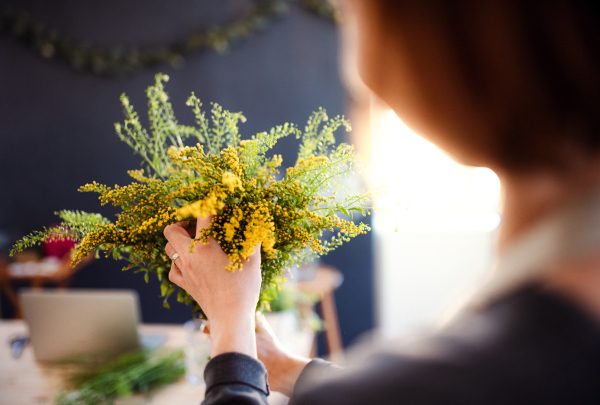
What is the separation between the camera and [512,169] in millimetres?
356

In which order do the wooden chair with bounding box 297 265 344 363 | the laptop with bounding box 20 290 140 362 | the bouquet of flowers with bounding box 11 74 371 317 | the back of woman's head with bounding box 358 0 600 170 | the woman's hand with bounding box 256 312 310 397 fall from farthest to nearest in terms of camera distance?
the wooden chair with bounding box 297 265 344 363 → the laptop with bounding box 20 290 140 362 → the woman's hand with bounding box 256 312 310 397 → the bouquet of flowers with bounding box 11 74 371 317 → the back of woman's head with bounding box 358 0 600 170

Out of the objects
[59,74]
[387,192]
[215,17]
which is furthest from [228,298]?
[59,74]

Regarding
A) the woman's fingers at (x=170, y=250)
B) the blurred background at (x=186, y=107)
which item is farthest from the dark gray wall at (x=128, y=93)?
the woman's fingers at (x=170, y=250)

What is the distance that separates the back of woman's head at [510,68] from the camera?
0.30 meters

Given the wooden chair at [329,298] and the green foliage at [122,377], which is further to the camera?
the wooden chair at [329,298]

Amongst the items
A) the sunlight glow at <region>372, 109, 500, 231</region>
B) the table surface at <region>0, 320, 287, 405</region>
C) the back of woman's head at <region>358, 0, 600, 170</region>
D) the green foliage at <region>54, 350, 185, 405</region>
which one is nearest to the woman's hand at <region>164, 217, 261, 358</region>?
the back of woman's head at <region>358, 0, 600, 170</region>

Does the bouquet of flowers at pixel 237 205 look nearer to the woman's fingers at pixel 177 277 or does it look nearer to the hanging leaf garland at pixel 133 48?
the woman's fingers at pixel 177 277

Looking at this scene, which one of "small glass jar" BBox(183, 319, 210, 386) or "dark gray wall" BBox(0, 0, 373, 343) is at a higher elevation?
"dark gray wall" BBox(0, 0, 373, 343)

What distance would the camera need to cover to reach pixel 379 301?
3035 mm

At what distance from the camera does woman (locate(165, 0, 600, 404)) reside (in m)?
0.30

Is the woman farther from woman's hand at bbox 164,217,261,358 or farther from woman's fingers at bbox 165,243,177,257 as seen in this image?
woman's fingers at bbox 165,243,177,257

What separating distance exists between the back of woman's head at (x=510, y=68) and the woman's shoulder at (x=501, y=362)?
0.44 ft

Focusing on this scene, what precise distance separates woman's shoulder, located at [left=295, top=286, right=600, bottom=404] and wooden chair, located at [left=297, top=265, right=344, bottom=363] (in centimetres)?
205

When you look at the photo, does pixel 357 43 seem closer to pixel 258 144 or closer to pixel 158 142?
pixel 258 144
